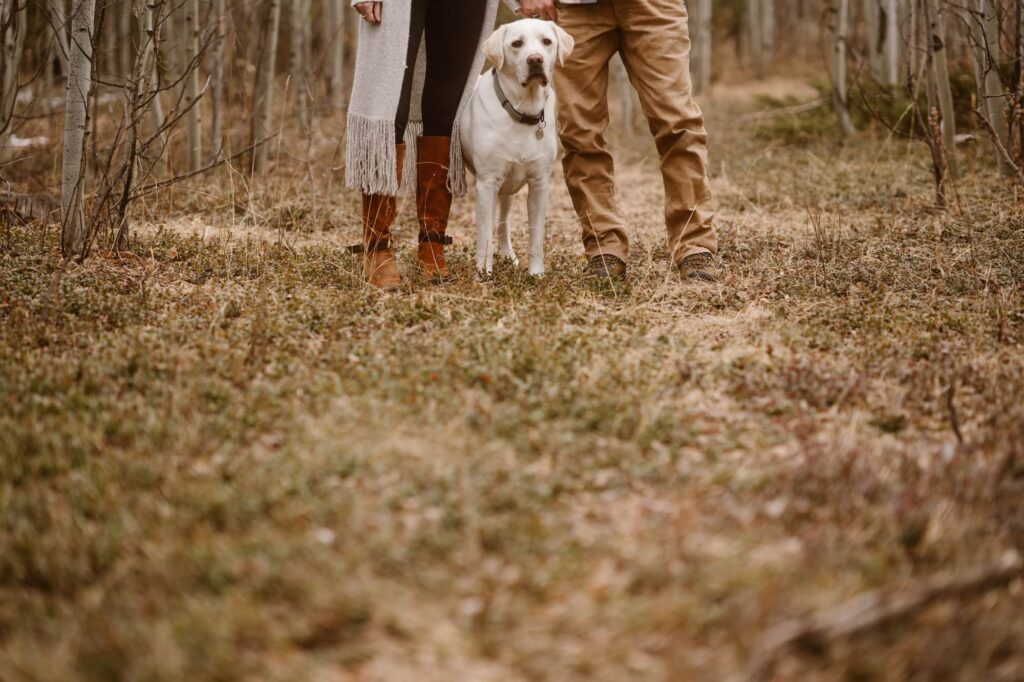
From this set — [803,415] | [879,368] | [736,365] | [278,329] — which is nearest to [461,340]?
[278,329]

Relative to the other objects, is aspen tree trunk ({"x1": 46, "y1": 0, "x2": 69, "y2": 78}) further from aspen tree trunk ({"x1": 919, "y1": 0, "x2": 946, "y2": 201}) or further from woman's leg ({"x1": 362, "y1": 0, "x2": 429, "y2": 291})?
aspen tree trunk ({"x1": 919, "y1": 0, "x2": 946, "y2": 201})

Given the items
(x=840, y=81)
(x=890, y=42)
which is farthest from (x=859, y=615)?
(x=890, y=42)

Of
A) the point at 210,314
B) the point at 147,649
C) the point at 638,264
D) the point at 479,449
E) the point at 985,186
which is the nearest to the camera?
the point at 147,649

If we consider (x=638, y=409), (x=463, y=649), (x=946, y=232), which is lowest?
(x=463, y=649)

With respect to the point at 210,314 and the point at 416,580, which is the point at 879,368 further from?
the point at 210,314

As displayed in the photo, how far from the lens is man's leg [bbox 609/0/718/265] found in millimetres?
4602

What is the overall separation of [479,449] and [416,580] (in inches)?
25.9

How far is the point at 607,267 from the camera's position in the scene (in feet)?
15.3

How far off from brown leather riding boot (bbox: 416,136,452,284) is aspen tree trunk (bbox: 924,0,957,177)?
3328mm

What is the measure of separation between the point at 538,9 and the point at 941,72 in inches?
125

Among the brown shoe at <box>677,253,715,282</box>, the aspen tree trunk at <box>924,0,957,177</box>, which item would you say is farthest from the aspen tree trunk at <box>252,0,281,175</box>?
the aspen tree trunk at <box>924,0,957,177</box>

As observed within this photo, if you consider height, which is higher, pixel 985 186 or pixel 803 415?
pixel 985 186

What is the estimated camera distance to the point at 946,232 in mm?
5207

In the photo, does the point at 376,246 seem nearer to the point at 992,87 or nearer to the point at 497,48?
the point at 497,48
